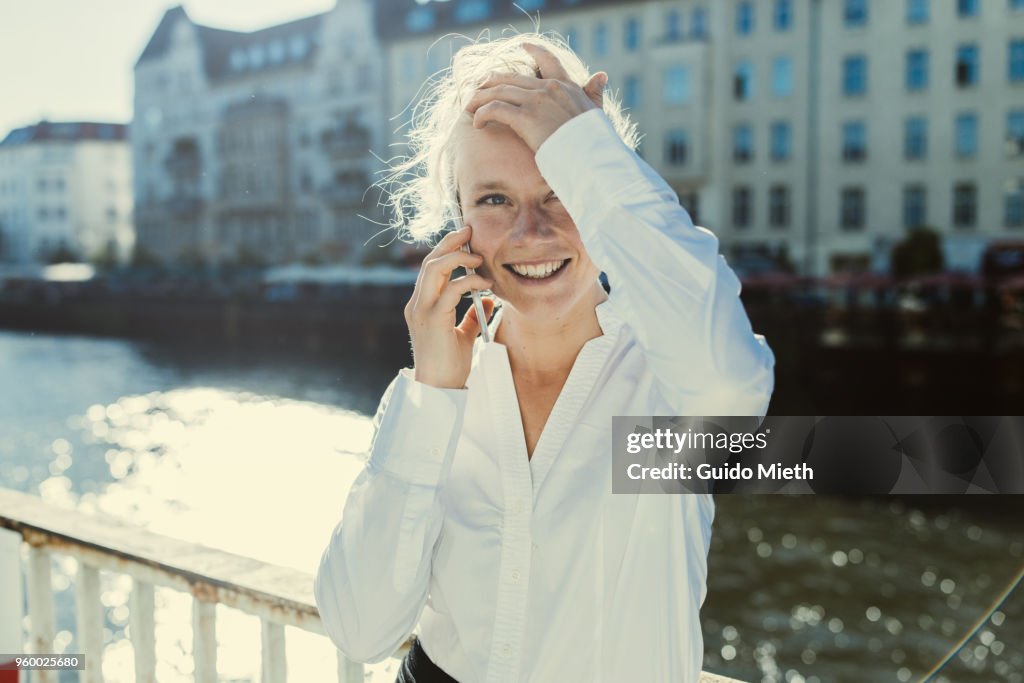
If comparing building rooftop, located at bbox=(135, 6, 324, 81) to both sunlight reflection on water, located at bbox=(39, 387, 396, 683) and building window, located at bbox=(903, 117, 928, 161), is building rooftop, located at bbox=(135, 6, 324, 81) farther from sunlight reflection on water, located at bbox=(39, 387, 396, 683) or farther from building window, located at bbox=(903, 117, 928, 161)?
building window, located at bbox=(903, 117, 928, 161)

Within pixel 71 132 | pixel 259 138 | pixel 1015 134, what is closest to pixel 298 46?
pixel 259 138

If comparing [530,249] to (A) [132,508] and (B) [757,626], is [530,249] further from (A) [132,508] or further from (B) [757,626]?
(A) [132,508]

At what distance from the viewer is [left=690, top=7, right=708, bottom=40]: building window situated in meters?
19.5

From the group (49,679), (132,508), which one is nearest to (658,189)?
(49,679)

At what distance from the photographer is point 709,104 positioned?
19.7 m

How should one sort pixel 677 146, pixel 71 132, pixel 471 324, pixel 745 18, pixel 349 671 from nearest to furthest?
1. pixel 471 324
2. pixel 349 671
3. pixel 745 18
4. pixel 677 146
5. pixel 71 132

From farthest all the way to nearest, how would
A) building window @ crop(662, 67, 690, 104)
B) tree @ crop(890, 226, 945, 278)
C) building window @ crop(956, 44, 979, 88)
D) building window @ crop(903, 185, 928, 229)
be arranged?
building window @ crop(662, 67, 690, 104)
building window @ crop(903, 185, 928, 229)
building window @ crop(956, 44, 979, 88)
tree @ crop(890, 226, 945, 278)

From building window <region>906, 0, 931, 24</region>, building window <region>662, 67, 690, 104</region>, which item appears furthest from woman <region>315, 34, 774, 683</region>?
building window <region>906, 0, 931, 24</region>

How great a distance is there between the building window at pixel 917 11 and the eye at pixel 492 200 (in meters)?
21.0

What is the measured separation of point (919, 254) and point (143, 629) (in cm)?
1802

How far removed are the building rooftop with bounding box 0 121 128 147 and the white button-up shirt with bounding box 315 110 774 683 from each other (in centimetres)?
1207

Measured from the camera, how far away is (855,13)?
61.9 ft

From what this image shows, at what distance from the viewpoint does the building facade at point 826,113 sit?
18.1 meters

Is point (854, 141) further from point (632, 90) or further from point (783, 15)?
point (632, 90)
